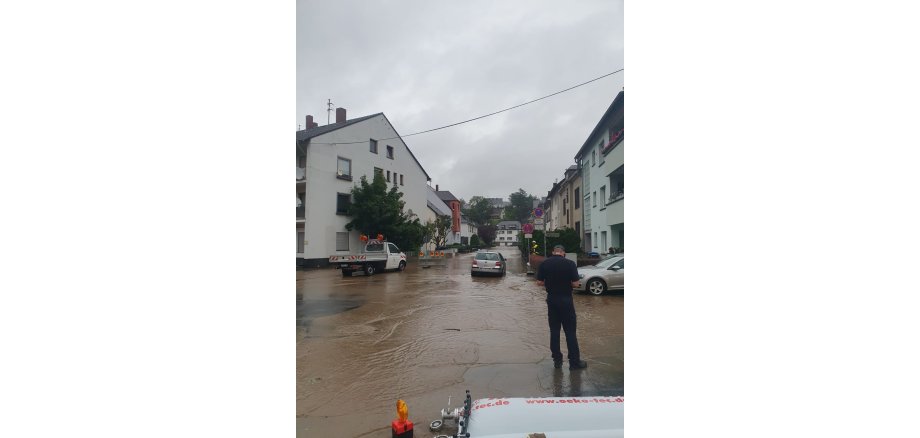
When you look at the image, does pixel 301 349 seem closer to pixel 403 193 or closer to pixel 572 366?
pixel 572 366

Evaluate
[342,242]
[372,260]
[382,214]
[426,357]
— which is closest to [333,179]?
[382,214]

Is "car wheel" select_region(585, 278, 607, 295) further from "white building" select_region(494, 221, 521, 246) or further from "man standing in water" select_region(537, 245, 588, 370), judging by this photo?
"white building" select_region(494, 221, 521, 246)

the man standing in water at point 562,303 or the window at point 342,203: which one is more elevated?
the window at point 342,203

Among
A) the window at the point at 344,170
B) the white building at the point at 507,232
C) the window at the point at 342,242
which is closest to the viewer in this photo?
the window at the point at 344,170

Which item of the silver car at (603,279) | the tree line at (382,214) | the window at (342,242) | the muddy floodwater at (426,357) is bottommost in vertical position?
the muddy floodwater at (426,357)

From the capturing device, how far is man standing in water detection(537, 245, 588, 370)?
4156 millimetres

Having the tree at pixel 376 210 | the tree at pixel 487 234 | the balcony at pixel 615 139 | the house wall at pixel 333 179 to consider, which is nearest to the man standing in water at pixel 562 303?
the house wall at pixel 333 179

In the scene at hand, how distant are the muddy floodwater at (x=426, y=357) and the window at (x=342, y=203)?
10.4 metres

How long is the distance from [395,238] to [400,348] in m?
15.2

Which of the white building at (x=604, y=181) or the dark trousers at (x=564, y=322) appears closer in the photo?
the dark trousers at (x=564, y=322)

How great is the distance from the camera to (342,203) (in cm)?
1933

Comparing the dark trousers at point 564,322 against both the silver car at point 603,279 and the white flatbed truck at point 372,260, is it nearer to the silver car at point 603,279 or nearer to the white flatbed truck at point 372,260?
the silver car at point 603,279

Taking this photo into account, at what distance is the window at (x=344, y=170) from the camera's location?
1860 cm

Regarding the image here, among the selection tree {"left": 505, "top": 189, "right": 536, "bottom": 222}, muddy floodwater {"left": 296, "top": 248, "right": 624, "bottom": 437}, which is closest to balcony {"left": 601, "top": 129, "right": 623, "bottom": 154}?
muddy floodwater {"left": 296, "top": 248, "right": 624, "bottom": 437}
